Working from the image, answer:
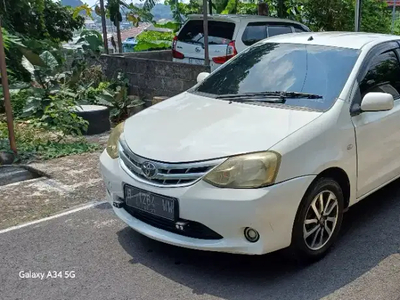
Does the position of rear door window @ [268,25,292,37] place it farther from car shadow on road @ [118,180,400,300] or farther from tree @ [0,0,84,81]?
car shadow on road @ [118,180,400,300]

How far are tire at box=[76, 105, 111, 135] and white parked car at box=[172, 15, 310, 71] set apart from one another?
2.32 metres

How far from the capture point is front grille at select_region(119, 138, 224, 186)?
3205mm

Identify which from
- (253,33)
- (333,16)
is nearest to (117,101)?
(253,33)

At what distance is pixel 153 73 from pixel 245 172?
6477mm

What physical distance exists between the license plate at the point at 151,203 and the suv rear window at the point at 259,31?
21.3 ft

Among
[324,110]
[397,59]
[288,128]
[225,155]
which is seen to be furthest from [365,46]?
[225,155]

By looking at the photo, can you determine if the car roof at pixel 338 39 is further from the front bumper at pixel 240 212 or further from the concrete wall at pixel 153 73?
the concrete wall at pixel 153 73

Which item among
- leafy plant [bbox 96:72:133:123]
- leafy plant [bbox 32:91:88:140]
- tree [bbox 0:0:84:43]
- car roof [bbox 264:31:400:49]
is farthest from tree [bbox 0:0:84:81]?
car roof [bbox 264:31:400:49]

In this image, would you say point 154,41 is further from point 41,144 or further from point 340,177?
point 340,177

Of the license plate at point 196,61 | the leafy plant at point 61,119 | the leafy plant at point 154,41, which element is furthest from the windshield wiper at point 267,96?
the leafy plant at point 154,41

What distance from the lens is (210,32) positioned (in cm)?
975

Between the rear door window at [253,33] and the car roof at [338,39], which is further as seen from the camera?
the rear door window at [253,33]

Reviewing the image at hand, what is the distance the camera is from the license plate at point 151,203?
3277 millimetres

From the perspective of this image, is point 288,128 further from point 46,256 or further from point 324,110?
point 46,256
